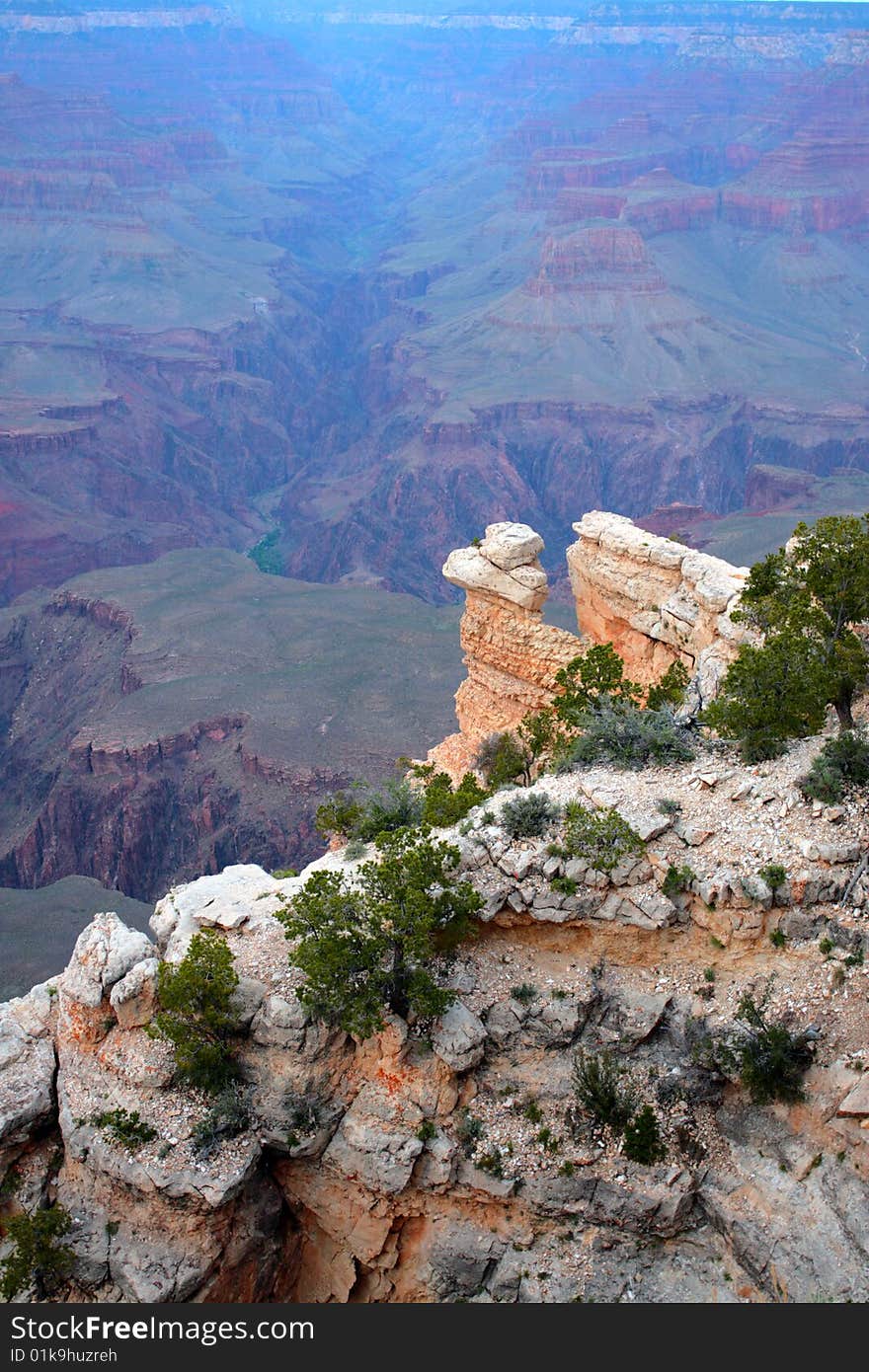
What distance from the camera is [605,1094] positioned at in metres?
17.9

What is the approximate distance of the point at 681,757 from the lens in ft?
72.2

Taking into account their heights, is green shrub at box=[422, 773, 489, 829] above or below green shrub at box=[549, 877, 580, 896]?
below

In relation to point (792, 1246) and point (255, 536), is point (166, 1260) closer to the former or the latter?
point (792, 1246)

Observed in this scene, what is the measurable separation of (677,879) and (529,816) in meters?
2.77

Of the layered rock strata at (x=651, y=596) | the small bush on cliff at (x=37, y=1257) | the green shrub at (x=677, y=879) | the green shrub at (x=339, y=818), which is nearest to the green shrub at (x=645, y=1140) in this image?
the green shrub at (x=677, y=879)

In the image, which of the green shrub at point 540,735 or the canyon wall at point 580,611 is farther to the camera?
the canyon wall at point 580,611

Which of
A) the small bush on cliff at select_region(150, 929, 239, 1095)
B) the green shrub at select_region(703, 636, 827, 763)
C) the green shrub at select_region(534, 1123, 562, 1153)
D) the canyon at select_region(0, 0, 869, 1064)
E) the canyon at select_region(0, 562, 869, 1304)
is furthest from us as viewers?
the canyon at select_region(0, 0, 869, 1064)

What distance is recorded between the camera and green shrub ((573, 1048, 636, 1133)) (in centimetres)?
1792

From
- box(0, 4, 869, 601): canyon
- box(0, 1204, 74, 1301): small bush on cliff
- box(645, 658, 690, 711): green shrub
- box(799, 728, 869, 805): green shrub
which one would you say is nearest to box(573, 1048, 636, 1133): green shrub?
box(799, 728, 869, 805): green shrub

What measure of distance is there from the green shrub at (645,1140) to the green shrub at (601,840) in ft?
12.3

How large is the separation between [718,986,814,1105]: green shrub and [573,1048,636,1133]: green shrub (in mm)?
1562

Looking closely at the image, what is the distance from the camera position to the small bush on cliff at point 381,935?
18531 millimetres

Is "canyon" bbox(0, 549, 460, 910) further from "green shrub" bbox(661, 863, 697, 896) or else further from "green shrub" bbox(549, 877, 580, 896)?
"green shrub" bbox(661, 863, 697, 896)

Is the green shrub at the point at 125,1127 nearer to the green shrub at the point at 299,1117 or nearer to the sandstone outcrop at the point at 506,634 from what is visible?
the green shrub at the point at 299,1117
